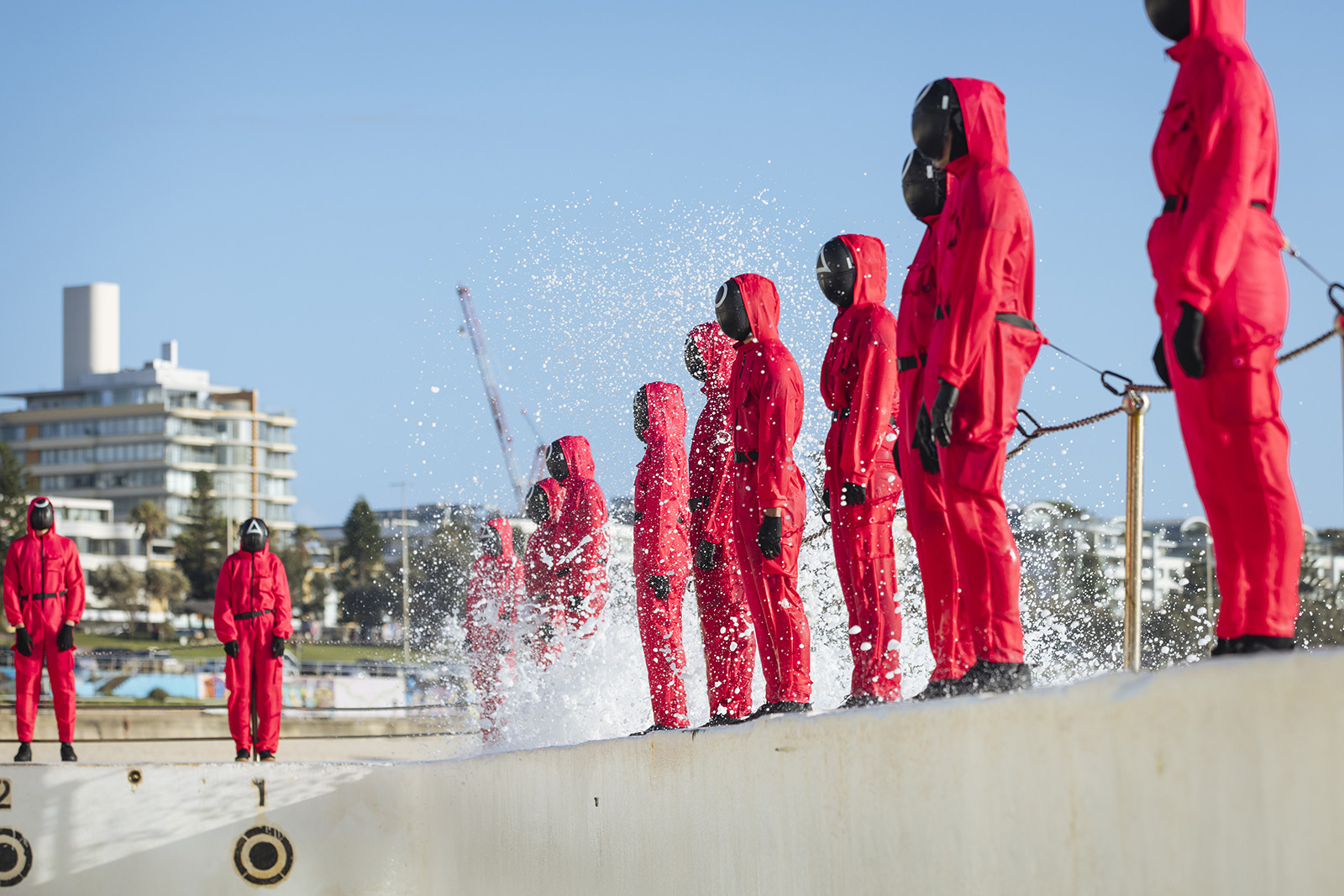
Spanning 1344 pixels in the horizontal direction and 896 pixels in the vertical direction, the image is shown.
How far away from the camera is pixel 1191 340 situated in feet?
11.2

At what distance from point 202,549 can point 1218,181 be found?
113 meters

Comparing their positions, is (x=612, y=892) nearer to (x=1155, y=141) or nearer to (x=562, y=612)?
(x=1155, y=141)

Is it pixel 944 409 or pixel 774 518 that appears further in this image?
pixel 774 518

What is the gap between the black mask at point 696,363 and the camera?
8.31 m

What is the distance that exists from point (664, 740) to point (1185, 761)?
149 inches

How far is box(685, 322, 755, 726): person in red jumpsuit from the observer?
7.77 meters

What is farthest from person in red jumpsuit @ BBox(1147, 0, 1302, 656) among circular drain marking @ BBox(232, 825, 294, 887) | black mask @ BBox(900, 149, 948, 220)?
circular drain marking @ BBox(232, 825, 294, 887)

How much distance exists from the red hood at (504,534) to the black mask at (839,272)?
1203cm

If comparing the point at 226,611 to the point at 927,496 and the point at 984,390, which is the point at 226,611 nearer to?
the point at 927,496

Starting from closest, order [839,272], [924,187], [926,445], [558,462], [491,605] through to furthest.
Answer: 1. [926,445]
2. [924,187]
3. [839,272]
4. [558,462]
5. [491,605]

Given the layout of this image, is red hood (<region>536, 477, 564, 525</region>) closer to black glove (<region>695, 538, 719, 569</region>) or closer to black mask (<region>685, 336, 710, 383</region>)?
black mask (<region>685, 336, 710, 383</region>)

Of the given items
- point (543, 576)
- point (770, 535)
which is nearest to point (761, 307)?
point (770, 535)

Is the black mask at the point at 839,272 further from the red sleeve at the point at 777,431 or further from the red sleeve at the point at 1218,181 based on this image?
the red sleeve at the point at 1218,181

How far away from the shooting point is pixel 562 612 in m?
13.9
